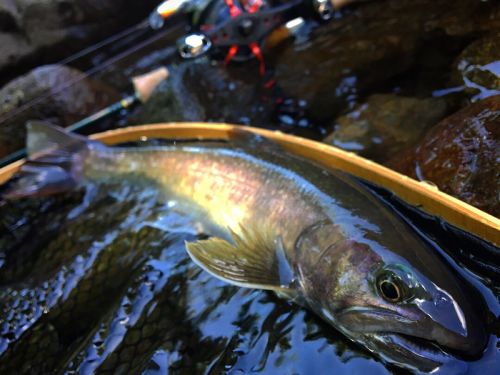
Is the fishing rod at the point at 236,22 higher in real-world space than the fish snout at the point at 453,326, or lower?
higher

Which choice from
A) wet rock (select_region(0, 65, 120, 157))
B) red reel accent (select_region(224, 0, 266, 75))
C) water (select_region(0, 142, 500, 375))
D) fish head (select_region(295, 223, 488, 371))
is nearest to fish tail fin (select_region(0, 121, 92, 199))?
water (select_region(0, 142, 500, 375))

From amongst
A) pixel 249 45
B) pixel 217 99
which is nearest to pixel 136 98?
pixel 217 99

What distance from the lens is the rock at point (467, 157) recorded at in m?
2.18

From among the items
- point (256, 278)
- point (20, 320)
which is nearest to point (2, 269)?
point (20, 320)

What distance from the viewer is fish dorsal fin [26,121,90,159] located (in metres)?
3.45

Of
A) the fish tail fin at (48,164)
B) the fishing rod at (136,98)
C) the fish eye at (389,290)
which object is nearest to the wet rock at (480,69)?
the fish eye at (389,290)

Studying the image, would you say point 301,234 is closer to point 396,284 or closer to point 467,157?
point 396,284

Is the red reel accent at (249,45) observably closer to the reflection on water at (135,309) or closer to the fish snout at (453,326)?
the reflection on water at (135,309)

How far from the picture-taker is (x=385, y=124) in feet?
11.0

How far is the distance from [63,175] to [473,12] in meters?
3.53

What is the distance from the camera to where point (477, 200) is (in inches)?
86.0

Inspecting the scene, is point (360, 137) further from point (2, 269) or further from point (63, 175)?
point (2, 269)

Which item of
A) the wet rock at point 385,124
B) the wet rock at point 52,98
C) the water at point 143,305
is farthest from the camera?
the wet rock at point 52,98

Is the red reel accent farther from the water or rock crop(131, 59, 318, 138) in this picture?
the water
